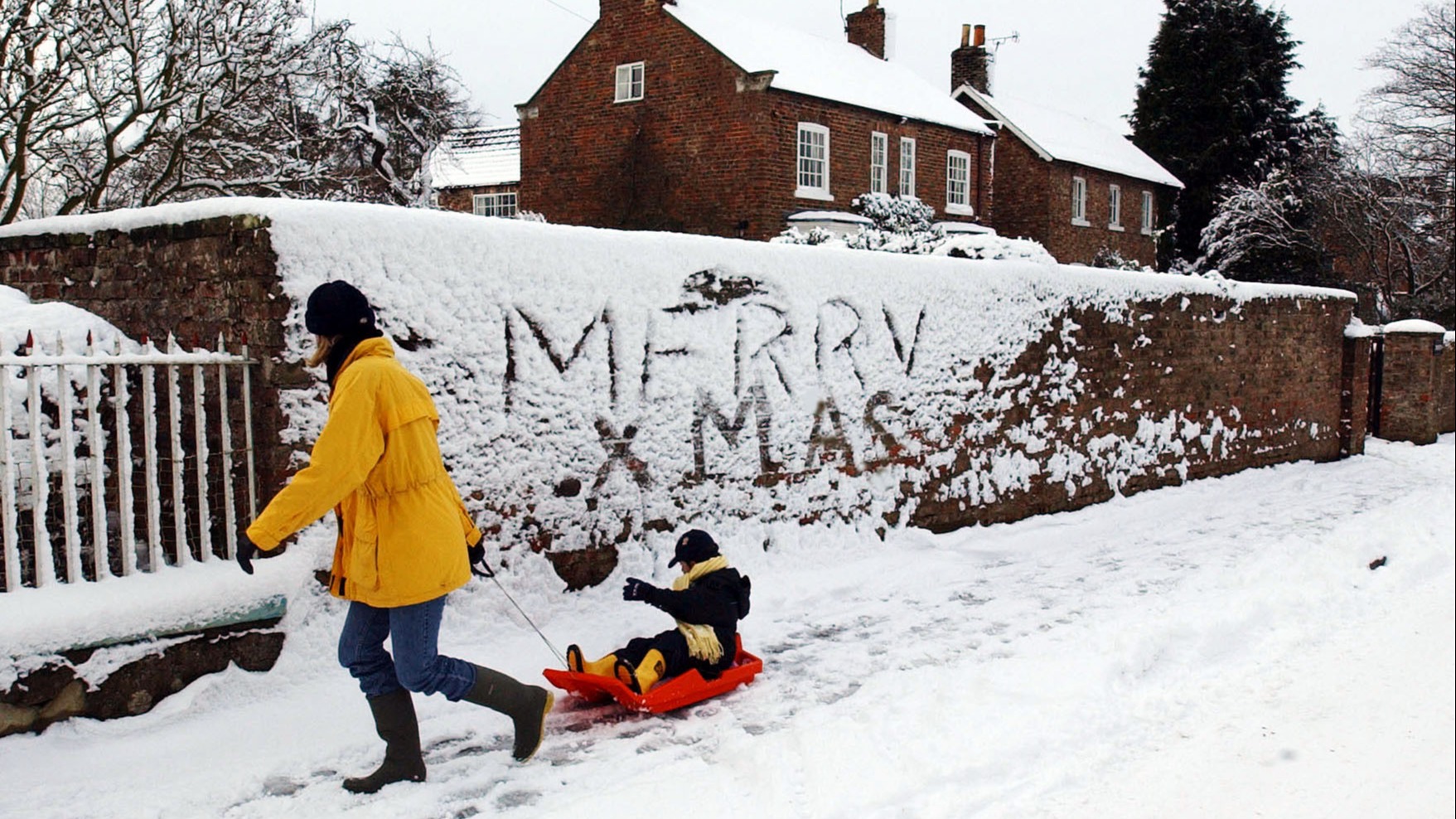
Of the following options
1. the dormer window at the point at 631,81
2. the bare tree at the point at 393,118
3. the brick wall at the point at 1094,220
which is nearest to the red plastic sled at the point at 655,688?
the bare tree at the point at 393,118

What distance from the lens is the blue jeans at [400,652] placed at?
3959 mm

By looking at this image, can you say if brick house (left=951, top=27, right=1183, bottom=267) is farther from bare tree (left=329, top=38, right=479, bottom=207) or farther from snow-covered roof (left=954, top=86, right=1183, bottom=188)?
bare tree (left=329, top=38, right=479, bottom=207)

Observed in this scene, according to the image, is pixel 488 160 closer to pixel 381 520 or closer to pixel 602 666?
pixel 602 666

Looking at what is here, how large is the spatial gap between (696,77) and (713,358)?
16073mm

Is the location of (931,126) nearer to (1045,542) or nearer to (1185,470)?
(1185,470)

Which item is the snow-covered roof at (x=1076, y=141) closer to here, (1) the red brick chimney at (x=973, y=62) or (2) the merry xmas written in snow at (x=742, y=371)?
(1) the red brick chimney at (x=973, y=62)

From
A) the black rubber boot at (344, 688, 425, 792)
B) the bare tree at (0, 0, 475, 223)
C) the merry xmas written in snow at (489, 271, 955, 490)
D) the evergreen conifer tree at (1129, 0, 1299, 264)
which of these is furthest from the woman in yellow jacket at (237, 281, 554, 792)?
the evergreen conifer tree at (1129, 0, 1299, 264)

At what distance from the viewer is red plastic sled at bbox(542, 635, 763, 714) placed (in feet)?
15.9

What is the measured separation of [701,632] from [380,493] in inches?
70.6

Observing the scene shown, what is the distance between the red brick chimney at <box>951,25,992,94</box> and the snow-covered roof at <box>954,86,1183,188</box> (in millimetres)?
562

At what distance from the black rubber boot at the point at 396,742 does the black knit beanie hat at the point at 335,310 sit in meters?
1.36

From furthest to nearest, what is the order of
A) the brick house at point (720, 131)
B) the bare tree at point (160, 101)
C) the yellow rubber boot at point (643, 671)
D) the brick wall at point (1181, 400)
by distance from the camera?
1. the brick house at point (720, 131)
2. the bare tree at point (160, 101)
3. the brick wall at point (1181, 400)
4. the yellow rubber boot at point (643, 671)

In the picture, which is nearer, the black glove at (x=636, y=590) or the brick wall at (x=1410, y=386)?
the black glove at (x=636, y=590)

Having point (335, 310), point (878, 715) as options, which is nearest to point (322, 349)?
point (335, 310)
